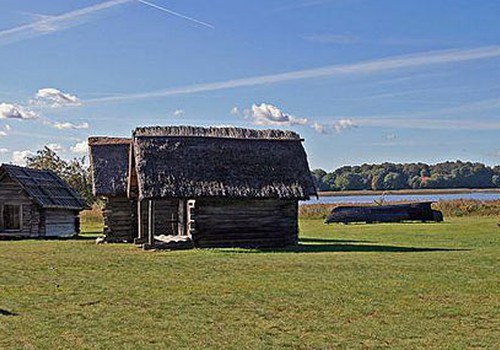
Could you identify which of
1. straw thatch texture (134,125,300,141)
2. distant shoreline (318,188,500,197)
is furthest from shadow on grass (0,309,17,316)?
distant shoreline (318,188,500,197)

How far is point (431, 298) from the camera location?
54.7ft

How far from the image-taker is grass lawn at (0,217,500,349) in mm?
12617

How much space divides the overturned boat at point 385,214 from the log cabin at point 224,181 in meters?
21.2

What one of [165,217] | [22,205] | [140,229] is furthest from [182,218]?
[22,205]

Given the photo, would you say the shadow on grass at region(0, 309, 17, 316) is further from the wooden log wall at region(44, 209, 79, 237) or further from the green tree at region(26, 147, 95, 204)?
the green tree at region(26, 147, 95, 204)

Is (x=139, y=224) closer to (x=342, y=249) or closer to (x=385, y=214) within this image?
(x=342, y=249)

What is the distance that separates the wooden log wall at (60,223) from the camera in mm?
42656

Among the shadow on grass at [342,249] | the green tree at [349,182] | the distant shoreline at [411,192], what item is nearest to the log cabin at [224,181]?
the shadow on grass at [342,249]

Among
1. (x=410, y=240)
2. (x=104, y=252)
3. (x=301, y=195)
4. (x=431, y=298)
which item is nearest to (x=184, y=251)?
(x=104, y=252)

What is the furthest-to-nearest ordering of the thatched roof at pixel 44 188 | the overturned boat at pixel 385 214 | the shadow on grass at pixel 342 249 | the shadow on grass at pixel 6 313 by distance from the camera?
the overturned boat at pixel 385 214 → the thatched roof at pixel 44 188 → the shadow on grass at pixel 342 249 → the shadow on grass at pixel 6 313

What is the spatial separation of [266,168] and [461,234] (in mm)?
11867

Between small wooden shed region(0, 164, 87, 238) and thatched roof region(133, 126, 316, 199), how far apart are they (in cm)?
1107

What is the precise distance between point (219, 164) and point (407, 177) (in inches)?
4774

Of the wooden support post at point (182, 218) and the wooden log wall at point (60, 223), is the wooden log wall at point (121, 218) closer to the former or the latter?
the wooden support post at point (182, 218)
